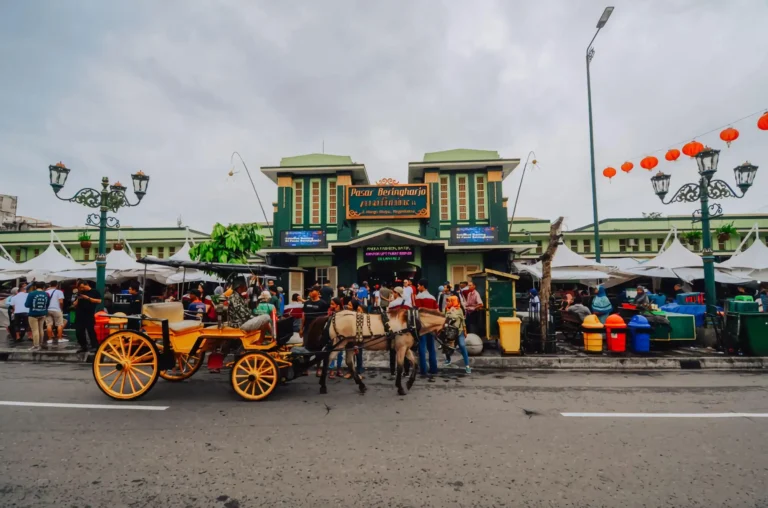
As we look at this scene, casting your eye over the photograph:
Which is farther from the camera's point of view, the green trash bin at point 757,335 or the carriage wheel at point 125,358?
the green trash bin at point 757,335

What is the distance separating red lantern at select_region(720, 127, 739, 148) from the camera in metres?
11.0

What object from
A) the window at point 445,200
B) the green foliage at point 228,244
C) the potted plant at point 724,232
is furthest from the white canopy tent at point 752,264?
the green foliage at point 228,244

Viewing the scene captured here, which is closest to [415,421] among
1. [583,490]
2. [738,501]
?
[583,490]

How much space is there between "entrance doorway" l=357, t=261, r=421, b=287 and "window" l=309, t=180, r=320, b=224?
12.3ft

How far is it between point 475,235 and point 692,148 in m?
9.63

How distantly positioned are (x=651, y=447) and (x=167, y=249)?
3753 cm

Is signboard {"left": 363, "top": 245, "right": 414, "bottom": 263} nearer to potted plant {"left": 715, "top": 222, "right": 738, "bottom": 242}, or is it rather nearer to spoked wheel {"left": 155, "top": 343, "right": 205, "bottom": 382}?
spoked wheel {"left": 155, "top": 343, "right": 205, "bottom": 382}

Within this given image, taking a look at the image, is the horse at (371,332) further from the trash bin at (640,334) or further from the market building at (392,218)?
the market building at (392,218)

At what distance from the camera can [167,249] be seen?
34844mm

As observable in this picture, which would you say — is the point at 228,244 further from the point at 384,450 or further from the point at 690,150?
the point at 690,150

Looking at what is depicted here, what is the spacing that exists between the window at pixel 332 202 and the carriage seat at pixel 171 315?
14546 millimetres

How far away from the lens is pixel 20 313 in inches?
475

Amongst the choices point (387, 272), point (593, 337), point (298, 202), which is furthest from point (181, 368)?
point (298, 202)

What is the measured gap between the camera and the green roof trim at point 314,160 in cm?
2194
